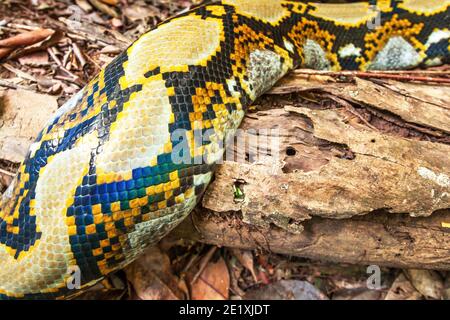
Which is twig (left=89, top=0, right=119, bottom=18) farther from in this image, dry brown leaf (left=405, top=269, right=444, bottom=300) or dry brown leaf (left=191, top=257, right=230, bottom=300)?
dry brown leaf (left=405, top=269, right=444, bottom=300)

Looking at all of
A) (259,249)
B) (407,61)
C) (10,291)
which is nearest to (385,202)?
(259,249)

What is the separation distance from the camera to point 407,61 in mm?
3752

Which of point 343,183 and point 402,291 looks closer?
point 343,183

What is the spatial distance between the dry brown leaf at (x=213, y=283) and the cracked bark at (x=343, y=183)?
685 millimetres

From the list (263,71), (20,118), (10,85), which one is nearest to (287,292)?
(263,71)

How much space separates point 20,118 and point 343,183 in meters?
2.33

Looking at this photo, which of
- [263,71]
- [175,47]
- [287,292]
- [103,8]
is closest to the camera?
[175,47]

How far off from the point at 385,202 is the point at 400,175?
193 mm

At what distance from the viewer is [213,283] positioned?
3.43m

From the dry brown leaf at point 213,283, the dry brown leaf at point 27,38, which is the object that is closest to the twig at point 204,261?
the dry brown leaf at point 213,283

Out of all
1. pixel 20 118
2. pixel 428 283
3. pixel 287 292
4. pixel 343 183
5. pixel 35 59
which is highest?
pixel 35 59

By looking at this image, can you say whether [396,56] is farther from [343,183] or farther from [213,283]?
[213,283]

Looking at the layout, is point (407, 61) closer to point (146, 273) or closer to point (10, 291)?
A: point (146, 273)

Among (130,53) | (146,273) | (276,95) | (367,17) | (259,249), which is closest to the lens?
(130,53)
